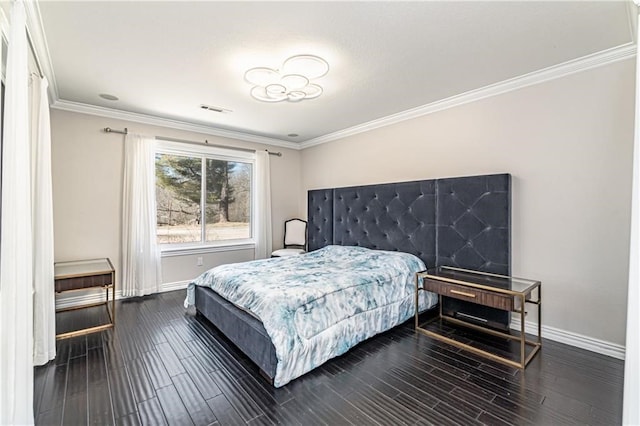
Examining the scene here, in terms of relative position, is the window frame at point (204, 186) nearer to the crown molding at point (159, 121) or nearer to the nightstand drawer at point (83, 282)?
the crown molding at point (159, 121)

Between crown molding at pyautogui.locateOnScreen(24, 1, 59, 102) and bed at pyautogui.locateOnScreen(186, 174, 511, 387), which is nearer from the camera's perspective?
crown molding at pyautogui.locateOnScreen(24, 1, 59, 102)

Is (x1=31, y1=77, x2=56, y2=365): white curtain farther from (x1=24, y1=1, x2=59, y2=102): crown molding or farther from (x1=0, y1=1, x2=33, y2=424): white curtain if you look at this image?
(x1=0, y1=1, x2=33, y2=424): white curtain

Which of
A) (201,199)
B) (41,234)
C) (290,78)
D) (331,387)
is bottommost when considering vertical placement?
(331,387)

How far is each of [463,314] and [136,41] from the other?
398 cm

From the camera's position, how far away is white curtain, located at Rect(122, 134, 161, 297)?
154 inches

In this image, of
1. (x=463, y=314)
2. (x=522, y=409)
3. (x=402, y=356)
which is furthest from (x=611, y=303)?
(x=402, y=356)

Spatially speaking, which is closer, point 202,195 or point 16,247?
point 16,247

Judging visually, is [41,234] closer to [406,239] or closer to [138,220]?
[138,220]

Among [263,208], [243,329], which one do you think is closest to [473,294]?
[243,329]

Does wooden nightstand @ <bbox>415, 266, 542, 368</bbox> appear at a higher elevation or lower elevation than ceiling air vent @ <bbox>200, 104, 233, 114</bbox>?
lower

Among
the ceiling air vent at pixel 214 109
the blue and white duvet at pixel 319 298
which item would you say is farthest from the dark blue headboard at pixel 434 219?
the ceiling air vent at pixel 214 109

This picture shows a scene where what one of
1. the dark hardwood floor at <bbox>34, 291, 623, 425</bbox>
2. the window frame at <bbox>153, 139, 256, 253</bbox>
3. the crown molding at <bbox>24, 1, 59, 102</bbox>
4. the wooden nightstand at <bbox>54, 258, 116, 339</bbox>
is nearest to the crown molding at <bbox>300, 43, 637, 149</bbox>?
the window frame at <bbox>153, 139, 256, 253</bbox>

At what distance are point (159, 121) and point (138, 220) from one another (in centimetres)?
146

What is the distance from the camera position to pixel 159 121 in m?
4.20
